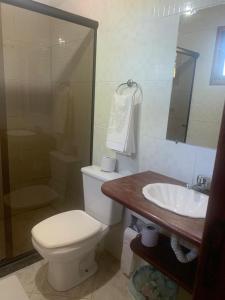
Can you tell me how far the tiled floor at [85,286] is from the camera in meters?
1.58

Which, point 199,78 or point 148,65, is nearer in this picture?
point 199,78

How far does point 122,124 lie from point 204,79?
60 centimetres


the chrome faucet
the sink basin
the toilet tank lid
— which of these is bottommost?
the toilet tank lid

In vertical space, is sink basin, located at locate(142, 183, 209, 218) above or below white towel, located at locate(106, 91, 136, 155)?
below

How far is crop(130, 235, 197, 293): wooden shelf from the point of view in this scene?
1201 mm

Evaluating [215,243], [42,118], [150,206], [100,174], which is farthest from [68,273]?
[215,243]

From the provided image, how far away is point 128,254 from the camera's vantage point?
170 centimetres

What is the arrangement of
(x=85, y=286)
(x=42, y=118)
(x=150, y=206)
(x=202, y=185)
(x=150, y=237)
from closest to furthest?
(x=150, y=206), (x=202, y=185), (x=150, y=237), (x=85, y=286), (x=42, y=118)

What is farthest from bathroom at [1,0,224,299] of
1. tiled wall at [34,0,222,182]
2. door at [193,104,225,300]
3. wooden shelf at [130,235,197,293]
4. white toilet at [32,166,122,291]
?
door at [193,104,225,300]

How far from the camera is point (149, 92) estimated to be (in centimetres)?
155

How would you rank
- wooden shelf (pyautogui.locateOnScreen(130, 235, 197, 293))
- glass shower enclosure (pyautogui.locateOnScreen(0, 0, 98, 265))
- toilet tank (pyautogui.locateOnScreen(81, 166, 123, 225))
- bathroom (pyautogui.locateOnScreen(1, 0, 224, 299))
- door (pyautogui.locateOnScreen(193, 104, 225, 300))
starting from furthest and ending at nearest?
glass shower enclosure (pyautogui.locateOnScreen(0, 0, 98, 265)), toilet tank (pyautogui.locateOnScreen(81, 166, 123, 225)), bathroom (pyautogui.locateOnScreen(1, 0, 224, 299)), wooden shelf (pyautogui.locateOnScreen(130, 235, 197, 293)), door (pyautogui.locateOnScreen(193, 104, 225, 300))

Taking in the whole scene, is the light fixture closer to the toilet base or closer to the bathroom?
the bathroom

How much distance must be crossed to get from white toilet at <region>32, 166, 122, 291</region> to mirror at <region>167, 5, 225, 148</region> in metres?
0.64

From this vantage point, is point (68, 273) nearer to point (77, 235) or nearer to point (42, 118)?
point (77, 235)
